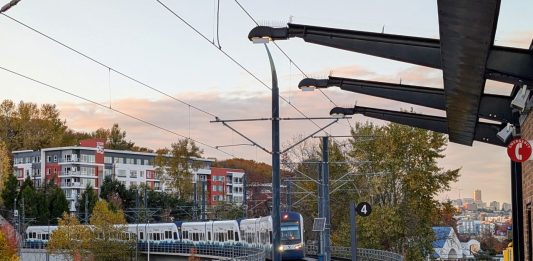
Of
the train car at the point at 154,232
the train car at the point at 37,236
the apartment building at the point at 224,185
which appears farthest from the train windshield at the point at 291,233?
the apartment building at the point at 224,185

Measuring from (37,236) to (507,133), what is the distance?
81945mm

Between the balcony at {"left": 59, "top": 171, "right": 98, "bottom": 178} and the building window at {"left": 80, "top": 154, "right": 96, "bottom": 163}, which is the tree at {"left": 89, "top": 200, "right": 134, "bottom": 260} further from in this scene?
the balcony at {"left": 59, "top": 171, "right": 98, "bottom": 178}

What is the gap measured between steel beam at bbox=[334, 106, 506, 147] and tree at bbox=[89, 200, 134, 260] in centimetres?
5706

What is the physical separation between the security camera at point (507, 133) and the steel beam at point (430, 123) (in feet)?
2.02

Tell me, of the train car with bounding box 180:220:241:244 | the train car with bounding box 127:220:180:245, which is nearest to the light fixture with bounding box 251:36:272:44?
the train car with bounding box 180:220:241:244

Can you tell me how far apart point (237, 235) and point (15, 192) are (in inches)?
1876

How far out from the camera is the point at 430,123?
20.1m

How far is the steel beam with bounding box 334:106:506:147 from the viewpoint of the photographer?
18469 millimetres

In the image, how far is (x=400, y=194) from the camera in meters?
56.4

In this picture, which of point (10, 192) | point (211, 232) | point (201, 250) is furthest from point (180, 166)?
point (211, 232)

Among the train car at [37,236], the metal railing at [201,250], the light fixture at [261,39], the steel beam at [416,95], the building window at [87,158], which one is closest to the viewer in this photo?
the steel beam at [416,95]

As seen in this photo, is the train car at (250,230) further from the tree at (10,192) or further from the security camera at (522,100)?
the tree at (10,192)

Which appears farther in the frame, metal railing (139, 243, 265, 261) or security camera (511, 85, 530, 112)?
metal railing (139, 243, 265, 261)

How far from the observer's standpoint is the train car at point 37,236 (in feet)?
298
